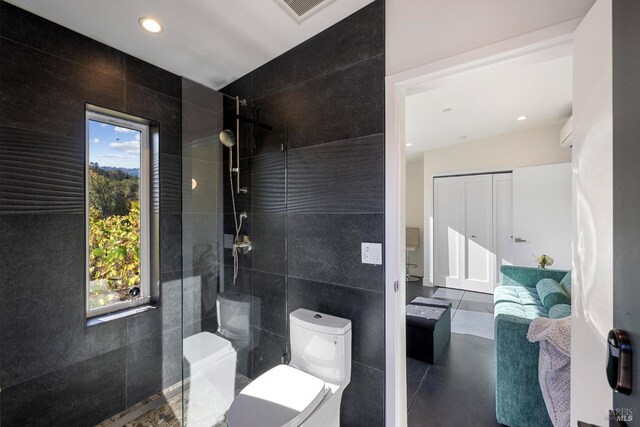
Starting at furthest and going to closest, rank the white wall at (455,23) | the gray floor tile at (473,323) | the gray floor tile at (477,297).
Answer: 1. the gray floor tile at (477,297)
2. the gray floor tile at (473,323)
3. the white wall at (455,23)

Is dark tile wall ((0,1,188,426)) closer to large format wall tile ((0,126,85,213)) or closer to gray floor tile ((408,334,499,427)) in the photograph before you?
large format wall tile ((0,126,85,213))

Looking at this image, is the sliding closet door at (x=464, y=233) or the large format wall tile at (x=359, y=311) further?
the sliding closet door at (x=464, y=233)

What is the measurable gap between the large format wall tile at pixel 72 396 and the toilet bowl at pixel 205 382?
526 millimetres

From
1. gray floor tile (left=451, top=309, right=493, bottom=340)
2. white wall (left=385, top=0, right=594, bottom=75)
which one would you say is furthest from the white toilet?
gray floor tile (left=451, top=309, right=493, bottom=340)

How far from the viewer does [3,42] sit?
4.62ft

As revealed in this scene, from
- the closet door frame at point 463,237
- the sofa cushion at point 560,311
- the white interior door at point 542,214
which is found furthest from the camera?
the closet door frame at point 463,237

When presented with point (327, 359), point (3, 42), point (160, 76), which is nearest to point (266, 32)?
point (160, 76)

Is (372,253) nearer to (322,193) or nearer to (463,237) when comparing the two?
(322,193)

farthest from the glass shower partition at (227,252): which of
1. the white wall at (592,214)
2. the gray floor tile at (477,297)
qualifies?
the gray floor tile at (477,297)

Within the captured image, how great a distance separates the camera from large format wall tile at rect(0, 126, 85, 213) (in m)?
1.43

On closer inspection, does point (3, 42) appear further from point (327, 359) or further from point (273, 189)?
point (327, 359)

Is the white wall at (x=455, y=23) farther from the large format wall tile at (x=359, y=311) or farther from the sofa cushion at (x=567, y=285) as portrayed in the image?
the sofa cushion at (x=567, y=285)

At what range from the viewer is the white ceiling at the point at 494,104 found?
2.42 m

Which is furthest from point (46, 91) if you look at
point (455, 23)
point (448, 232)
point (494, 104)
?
point (448, 232)
